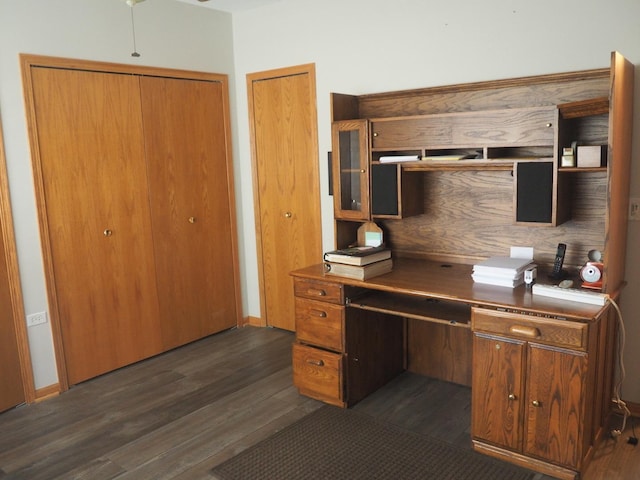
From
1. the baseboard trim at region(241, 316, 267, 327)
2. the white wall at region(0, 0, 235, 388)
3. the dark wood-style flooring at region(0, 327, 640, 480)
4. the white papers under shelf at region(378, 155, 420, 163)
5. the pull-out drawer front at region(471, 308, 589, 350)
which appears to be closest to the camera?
the pull-out drawer front at region(471, 308, 589, 350)

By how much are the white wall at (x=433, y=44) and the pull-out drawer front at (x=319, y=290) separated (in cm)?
90

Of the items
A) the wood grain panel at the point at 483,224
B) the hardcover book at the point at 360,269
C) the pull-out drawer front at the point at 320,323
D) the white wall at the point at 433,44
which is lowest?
the pull-out drawer front at the point at 320,323

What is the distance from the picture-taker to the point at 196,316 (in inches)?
167

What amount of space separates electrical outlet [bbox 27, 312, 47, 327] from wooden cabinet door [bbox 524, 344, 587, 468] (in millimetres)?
2772

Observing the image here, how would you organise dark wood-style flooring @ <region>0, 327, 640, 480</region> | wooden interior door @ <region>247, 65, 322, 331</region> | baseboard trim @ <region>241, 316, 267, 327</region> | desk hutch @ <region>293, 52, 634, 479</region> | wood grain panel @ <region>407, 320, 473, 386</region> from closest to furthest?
desk hutch @ <region>293, 52, 634, 479</region>
dark wood-style flooring @ <region>0, 327, 640, 480</region>
wood grain panel @ <region>407, 320, 473, 386</region>
wooden interior door @ <region>247, 65, 322, 331</region>
baseboard trim @ <region>241, 316, 267, 327</region>

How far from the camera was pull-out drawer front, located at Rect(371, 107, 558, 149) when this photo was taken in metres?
2.62

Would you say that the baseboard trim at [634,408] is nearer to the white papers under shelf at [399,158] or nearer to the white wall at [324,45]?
the white wall at [324,45]

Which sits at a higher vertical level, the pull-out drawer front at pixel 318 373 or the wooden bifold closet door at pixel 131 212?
the wooden bifold closet door at pixel 131 212

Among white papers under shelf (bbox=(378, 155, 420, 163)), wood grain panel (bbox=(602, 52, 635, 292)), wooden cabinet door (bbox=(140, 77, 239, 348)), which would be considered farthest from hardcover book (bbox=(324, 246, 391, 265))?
wooden cabinet door (bbox=(140, 77, 239, 348))

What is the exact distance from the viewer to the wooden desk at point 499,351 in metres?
2.31

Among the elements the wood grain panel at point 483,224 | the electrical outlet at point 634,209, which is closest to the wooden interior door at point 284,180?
the wood grain panel at point 483,224

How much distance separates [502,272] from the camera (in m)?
2.66

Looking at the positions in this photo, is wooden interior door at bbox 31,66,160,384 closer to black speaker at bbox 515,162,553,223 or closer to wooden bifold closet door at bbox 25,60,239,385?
wooden bifold closet door at bbox 25,60,239,385

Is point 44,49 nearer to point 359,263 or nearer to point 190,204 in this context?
point 190,204
